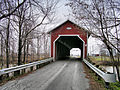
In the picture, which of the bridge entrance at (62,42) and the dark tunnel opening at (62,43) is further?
the dark tunnel opening at (62,43)

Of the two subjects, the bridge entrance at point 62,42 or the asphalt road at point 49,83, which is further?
the bridge entrance at point 62,42

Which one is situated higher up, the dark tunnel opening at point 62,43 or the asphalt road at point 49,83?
the dark tunnel opening at point 62,43

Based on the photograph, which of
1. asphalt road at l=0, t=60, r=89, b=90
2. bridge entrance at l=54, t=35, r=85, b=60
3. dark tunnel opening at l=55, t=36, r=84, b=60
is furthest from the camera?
dark tunnel opening at l=55, t=36, r=84, b=60

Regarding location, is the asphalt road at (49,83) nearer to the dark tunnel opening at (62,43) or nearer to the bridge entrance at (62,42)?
the bridge entrance at (62,42)

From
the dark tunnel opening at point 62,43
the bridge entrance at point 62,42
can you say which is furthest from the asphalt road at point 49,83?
the dark tunnel opening at point 62,43

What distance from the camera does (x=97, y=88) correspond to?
382 centimetres

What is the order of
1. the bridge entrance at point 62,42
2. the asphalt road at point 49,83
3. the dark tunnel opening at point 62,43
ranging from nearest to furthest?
the asphalt road at point 49,83, the bridge entrance at point 62,42, the dark tunnel opening at point 62,43

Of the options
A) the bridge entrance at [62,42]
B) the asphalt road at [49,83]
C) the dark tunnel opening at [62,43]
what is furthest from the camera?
the dark tunnel opening at [62,43]

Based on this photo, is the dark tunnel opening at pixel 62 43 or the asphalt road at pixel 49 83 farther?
the dark tunnel opening at pixel 62 43

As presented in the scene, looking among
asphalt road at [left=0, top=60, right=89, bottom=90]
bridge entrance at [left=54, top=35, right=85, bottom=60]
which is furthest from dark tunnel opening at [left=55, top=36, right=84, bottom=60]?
asphalt road at [left=0, top=60, right=89, bottom=90]

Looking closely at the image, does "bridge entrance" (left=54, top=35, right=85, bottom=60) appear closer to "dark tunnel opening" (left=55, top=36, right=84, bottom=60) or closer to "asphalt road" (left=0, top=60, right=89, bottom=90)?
"dark tunnel opening" (left=55, top=36, right=84, bottom=60)

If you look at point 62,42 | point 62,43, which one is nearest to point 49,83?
point 62,42

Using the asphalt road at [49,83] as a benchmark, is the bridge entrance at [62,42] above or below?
above

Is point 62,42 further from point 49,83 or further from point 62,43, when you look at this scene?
point 49,83
